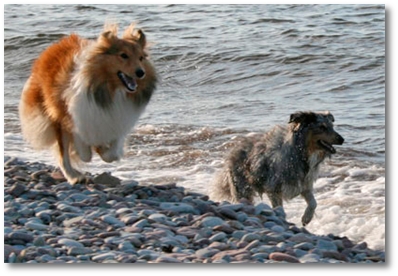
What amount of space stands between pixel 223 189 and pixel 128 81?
1584 millimetres

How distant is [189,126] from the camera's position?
11.0 metres

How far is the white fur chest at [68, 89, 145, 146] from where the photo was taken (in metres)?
7.14

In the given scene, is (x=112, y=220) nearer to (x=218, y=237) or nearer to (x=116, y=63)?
(x=218, y=237)

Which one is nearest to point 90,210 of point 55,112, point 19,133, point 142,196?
point 142,196

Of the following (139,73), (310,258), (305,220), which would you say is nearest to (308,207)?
(305,220)

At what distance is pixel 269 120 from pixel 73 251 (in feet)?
16.4

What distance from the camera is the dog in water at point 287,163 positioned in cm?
785

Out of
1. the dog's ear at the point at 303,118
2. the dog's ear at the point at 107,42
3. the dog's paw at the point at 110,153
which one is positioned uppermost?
the dog's ear at the point at 107,42

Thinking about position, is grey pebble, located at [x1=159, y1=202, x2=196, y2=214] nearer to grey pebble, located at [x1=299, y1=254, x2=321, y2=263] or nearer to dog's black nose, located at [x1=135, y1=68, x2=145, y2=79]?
dog's black nose, located at [x1=135, y1=68, x2=145, y2=79]

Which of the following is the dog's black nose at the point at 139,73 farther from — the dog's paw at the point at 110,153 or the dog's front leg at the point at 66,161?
the dog's front leg at the point at 66,161

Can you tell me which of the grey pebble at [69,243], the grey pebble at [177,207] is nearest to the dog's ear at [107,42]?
the grey pebble at [177,207]

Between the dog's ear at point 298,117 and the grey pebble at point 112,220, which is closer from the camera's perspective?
the grey pebble at point 112,220

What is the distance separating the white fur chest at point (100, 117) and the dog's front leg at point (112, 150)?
58 millimetres

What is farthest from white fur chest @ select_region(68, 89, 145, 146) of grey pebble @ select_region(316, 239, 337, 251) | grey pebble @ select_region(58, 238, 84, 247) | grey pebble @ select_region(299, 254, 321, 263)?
grey pebble @ select_region(299, 254, 321, 263)
